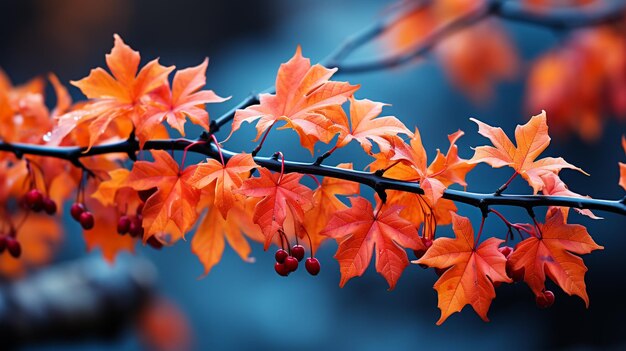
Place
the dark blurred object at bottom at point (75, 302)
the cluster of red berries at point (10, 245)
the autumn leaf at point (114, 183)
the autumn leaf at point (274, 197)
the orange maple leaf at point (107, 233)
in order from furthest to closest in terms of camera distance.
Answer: the dark blurred object at bottom at point (75, 302)
the orange maple leaf at point (107, 233)
the cluster of red berries at point (10, 245)
the autumn leaf at point (114, 183)
the autumn leaf at point (274, 197)

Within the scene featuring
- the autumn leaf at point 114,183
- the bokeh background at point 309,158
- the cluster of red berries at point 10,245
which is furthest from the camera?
the bokeh background at point 309,158

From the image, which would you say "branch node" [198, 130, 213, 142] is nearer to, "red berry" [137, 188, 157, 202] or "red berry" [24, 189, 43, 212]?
"red berry" [137, 188, 157, 202]

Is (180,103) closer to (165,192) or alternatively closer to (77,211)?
(165,192)

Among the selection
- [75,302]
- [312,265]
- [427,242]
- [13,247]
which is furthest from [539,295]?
[75,302]

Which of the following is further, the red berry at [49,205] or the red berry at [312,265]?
the red berry at [49,205]

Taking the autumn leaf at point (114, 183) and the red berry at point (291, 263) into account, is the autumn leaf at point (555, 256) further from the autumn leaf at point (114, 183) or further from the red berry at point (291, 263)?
the autumn leaf at point (114, 183)

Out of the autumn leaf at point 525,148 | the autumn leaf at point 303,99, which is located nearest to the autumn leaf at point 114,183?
the autumn leaf at point 303,99
